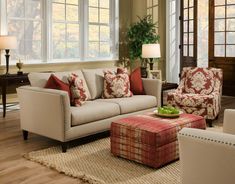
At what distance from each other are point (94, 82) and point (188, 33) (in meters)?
4.19

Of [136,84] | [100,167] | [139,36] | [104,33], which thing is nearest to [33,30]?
[104,33]

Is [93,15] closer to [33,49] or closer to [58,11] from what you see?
[58,11]

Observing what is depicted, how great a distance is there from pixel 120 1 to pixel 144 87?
12.1ft

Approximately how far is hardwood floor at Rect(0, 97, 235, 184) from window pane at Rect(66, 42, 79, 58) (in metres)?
2.68

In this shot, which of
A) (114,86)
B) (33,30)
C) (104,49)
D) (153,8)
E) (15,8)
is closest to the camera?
(114,86)

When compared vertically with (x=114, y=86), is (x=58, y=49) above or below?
above

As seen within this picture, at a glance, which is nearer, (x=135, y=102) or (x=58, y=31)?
(x=135, y=102)

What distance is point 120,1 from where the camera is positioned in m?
8.30

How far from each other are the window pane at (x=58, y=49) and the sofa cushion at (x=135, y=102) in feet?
9.52

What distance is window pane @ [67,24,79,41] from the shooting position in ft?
24.7

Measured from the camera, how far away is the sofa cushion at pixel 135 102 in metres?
4.51

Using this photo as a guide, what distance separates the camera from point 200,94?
5.25 m

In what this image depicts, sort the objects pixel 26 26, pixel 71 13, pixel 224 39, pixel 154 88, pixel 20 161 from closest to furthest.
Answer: pixel 20 161
pixel 154 88
pixel 26 26
pixel 71 13
pixel 224 39

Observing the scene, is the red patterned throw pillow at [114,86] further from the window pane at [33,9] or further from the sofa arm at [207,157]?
the window pane at [33,9]
